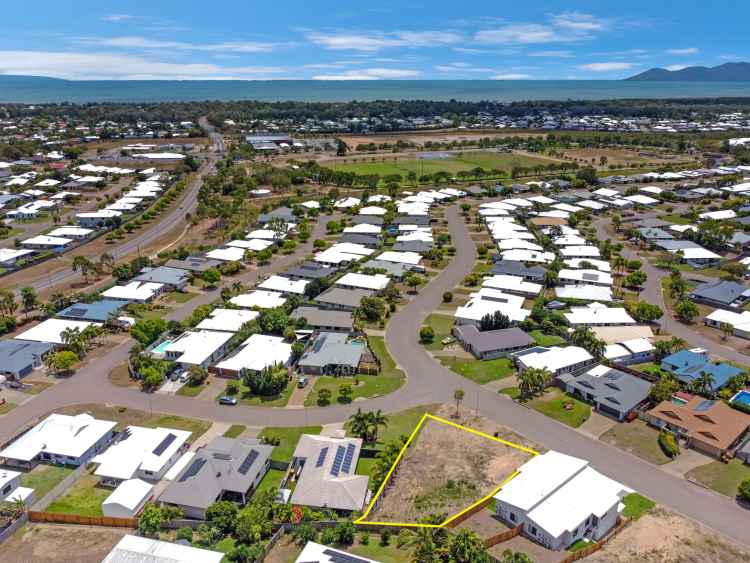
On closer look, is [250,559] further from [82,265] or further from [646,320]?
[82,265]

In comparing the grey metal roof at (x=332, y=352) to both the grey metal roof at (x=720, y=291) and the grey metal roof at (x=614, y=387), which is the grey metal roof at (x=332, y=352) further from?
the grey metal roof at (x=720, y=291)

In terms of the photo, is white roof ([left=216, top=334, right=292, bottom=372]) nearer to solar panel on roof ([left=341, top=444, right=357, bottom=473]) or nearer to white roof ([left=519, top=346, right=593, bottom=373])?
solar panel on roof ([left=341, top=444, right=357, bottom=473])

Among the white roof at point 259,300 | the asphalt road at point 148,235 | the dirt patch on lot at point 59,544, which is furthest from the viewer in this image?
the asphalt road at point 148,235

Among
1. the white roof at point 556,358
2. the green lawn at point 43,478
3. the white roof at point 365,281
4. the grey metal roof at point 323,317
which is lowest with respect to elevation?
the green lawn at point 43,478

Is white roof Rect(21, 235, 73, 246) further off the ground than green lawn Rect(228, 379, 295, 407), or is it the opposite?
white roof Rect(21, 235, 73, 246)

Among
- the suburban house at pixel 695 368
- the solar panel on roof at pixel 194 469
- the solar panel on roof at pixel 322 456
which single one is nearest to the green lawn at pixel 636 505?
the suburban house at pixel 695 368

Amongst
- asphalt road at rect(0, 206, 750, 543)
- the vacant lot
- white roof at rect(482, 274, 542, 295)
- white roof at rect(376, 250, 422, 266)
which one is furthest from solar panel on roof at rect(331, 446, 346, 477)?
white roof at rect(376, 250, 422, 266)

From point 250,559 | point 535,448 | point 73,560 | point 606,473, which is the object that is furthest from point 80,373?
point 606,473
